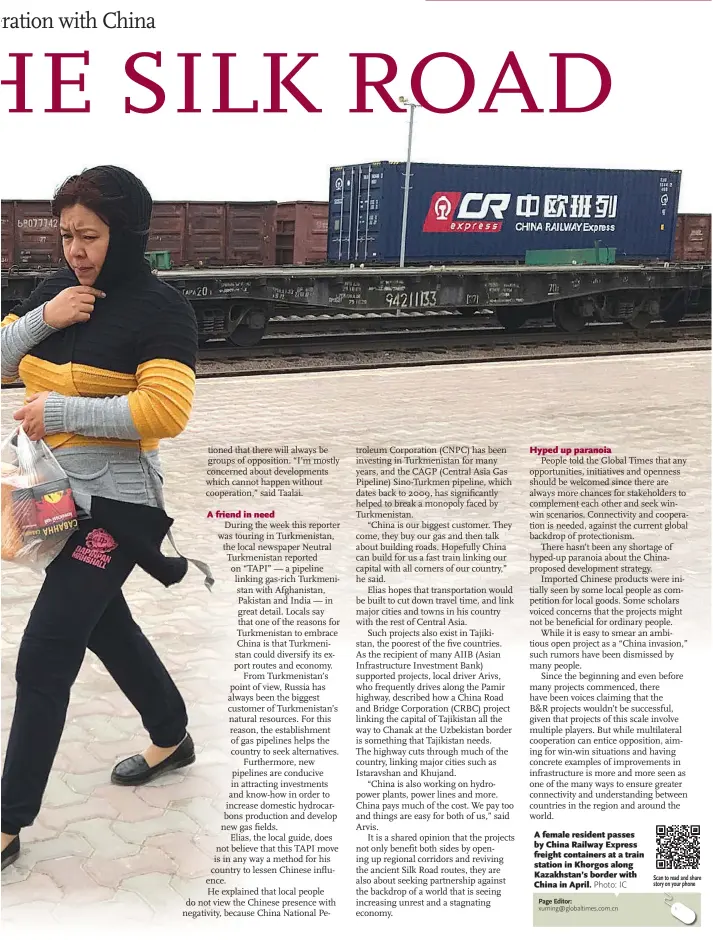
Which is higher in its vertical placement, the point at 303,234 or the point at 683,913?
the point at 303,234

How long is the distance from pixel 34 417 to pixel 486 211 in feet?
50.5

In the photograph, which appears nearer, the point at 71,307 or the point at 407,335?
the point at 71,307

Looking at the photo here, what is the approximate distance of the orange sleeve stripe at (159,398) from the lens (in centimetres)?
362

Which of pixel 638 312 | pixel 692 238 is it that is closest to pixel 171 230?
pixel 638 312

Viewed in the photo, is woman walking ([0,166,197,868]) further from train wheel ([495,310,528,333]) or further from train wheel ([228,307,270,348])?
train wheel ([495,310,528,333])

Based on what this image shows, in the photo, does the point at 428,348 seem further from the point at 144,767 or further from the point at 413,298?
the point at 144,767

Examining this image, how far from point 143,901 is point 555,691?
1.86 metres

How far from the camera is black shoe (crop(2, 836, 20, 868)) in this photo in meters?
3.71

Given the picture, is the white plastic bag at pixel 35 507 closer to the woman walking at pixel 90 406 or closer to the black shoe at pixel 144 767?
the woman walking at pixel 90 406

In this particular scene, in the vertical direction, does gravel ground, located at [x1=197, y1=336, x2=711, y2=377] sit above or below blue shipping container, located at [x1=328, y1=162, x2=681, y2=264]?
below

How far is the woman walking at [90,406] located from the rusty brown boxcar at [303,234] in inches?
613

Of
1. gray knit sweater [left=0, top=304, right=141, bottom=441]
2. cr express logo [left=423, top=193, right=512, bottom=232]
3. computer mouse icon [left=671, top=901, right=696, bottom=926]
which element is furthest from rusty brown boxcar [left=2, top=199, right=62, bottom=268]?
computer mouse icon [left=671, top=901, right=696, bottom=926]

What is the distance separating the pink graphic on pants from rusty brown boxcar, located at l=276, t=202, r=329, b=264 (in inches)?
620

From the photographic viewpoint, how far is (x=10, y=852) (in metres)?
3.73
